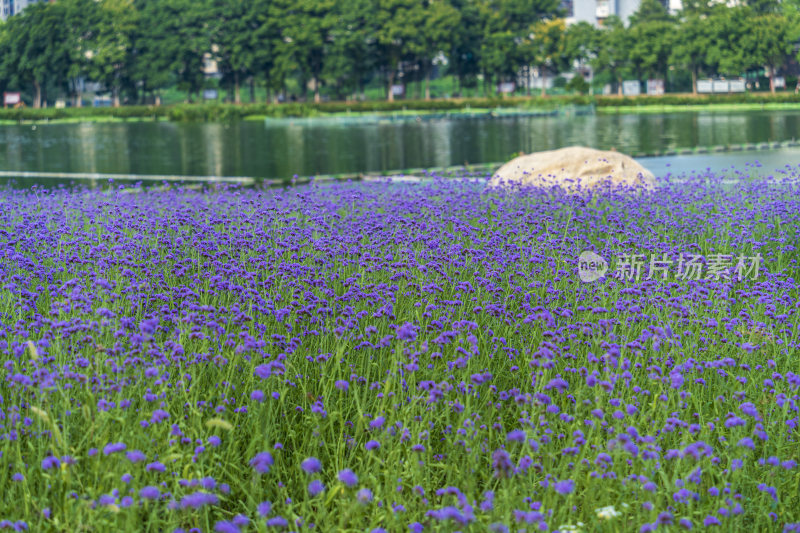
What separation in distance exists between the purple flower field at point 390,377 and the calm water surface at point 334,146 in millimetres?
13551

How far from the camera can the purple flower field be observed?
9.86 ft

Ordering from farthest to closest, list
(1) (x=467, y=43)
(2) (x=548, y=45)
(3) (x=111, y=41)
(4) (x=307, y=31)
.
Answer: (2) (x=548, y=45) → (1) (x=467, y=43) → (3) (x=111, y=41) → (4) (x=307, y=31)

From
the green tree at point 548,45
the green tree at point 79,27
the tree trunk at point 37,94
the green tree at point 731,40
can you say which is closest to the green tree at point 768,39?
the green tree at point 731,40

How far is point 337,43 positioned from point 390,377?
71.4 m

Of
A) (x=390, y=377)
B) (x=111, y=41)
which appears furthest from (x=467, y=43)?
(x=390, y=377)

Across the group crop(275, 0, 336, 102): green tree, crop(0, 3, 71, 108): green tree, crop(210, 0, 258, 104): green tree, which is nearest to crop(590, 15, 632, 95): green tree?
crop(275, 0, 336, 102): green tree

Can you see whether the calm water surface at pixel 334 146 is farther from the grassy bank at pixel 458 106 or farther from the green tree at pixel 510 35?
the green tree at pixel 510 35

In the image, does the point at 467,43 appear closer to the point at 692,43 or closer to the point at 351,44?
the point at 351,44

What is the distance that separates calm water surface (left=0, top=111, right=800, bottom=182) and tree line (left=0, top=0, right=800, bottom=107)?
110 ft

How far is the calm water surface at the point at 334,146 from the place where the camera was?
22891mm

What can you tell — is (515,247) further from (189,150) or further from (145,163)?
(189,150)

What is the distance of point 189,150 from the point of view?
30062 mm

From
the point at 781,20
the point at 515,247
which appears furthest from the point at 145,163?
the point at 781,20

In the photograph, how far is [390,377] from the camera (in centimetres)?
352
